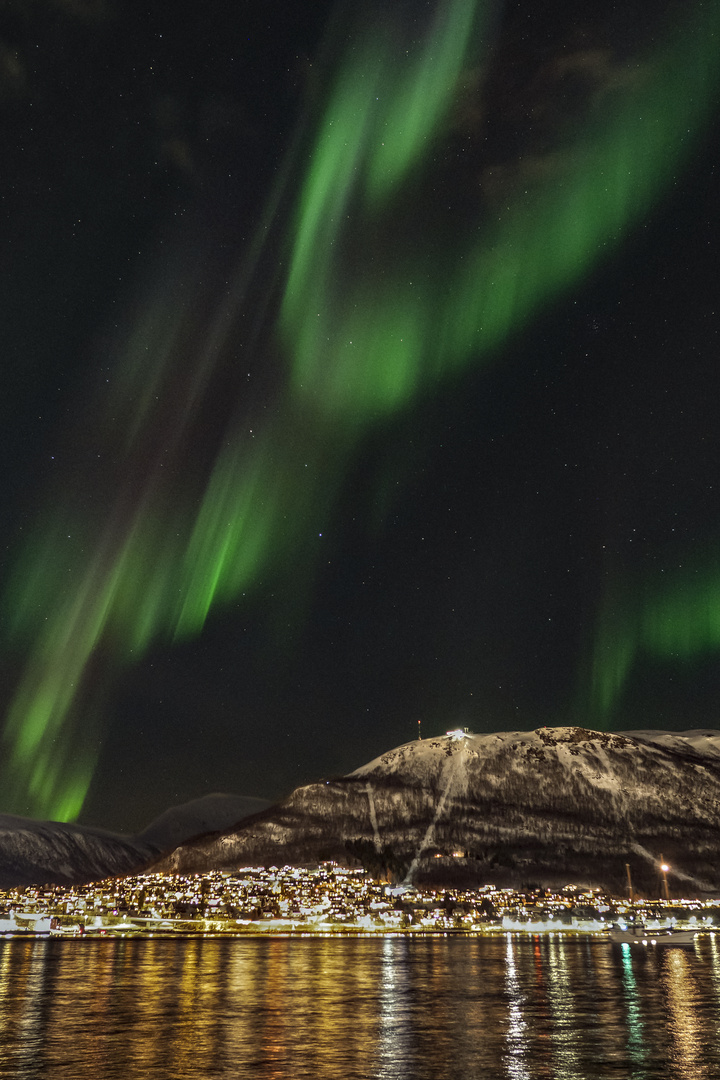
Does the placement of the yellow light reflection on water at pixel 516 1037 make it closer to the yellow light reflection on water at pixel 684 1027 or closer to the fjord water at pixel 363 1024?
the fjord water at pixel 363 1024

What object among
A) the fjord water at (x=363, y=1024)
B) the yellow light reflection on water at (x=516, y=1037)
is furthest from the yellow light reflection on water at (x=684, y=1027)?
the yellow light reflection on water at (x=516, y=1037)

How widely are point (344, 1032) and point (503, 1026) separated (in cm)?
1267

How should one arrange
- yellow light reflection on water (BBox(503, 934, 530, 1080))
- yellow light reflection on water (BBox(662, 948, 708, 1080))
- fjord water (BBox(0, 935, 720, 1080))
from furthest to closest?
1. fjord water (BBox(0, 935, 720, 1080))
2. yellow light reflection on water (BBox(662, 948, 708, 1080))
3. yellow light reflection on water (BBox(503, 934, 530, 1080))

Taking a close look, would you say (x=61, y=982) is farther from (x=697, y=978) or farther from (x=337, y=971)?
(x=697, y=978)

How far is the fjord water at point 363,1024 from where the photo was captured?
5209 centimetres

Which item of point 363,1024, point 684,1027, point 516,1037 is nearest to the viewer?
point 516,1037

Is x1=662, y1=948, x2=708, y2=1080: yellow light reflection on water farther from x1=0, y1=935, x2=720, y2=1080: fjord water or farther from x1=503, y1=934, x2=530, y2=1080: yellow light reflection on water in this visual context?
x1=503, y1=934, x2=530, y2=1080: yellow light reflection on water

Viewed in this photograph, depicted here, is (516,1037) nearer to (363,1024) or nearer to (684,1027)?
(363,1024)

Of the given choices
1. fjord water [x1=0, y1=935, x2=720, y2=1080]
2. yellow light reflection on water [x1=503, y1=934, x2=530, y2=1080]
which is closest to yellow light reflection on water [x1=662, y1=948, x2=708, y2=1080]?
fjord water [x1=0, y1=935, x2=720, y2=1080]

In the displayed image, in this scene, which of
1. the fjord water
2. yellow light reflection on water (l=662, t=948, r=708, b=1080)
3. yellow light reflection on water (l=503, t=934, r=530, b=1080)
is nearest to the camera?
yellow light reflection on water (l=503, t=934, r=530, b=1080)

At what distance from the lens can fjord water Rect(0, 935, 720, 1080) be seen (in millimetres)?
52094

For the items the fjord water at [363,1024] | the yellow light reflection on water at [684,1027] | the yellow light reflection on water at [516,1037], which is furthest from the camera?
the fjord water at [363,1024]

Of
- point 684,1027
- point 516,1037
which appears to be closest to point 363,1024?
point 516,1037

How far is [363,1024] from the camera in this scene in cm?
7319
